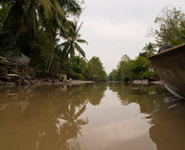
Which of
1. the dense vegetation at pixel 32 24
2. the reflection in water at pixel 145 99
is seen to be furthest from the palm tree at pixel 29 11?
the reflection in water at pixel 145 99

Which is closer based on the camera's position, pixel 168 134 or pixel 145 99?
pixel 168 134

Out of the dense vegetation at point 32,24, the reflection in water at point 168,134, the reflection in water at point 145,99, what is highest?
the dense vegetation at point 32,24

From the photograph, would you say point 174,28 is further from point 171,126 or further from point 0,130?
point 0,130

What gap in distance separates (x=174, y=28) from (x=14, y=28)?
13.9 m

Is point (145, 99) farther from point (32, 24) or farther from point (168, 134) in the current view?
point (32, 24)

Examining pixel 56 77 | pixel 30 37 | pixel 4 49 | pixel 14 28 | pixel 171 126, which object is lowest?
pixel 171 126

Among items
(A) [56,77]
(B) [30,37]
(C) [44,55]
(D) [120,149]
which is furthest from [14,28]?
(D) [120,149]

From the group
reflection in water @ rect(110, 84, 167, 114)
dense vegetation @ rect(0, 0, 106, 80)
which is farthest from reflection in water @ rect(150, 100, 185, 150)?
dense vegetation @ rect(0, 0, 106, 80)

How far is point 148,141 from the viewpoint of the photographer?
0.68 meters

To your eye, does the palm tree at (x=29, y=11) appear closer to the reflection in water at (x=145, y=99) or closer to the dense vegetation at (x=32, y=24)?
the dense vegetation at (x=32, y=24)

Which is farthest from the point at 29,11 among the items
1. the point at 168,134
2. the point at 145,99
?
the point at 168,134

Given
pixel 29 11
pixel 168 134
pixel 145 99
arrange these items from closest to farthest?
pixel 168 134 < pixel 145 99 < pixel 29 11

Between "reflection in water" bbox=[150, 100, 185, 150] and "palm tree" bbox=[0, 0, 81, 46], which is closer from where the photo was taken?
"reflection in water" bbox=[150, 100, 185, 150]

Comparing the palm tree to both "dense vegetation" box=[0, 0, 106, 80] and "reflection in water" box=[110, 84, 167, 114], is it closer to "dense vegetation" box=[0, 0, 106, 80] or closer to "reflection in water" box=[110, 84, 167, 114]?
"dense vegetation" box=[0, 0, 106, 80]
